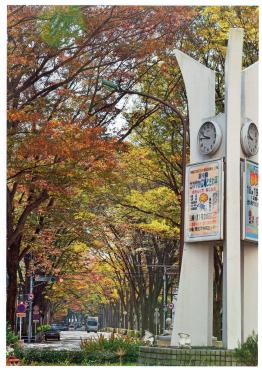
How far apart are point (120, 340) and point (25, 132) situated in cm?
587

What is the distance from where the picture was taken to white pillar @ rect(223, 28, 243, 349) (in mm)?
13711

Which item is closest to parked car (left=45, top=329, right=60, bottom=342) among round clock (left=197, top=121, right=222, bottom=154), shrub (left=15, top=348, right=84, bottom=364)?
shrub (left=15, top=348, right=84, bottom=364)

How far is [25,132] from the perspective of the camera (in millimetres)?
16422

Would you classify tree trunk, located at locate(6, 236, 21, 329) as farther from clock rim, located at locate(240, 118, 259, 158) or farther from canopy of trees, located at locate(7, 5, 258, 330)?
clock rim, located at locate(240, 118, 259, 158)

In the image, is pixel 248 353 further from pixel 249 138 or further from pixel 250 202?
pixel 249 138

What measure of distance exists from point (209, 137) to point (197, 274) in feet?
9.57

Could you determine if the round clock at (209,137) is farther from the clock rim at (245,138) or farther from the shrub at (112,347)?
the shrub at (112,347)

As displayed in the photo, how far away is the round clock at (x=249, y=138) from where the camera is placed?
1459 centimetres

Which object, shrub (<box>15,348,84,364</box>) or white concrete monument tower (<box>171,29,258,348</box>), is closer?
white concrete monument tower (<box>171,29,258,348</box>)

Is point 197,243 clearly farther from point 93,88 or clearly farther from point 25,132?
point 93,88

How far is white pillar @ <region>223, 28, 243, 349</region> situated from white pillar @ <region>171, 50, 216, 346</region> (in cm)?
65

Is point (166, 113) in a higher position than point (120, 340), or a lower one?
higher

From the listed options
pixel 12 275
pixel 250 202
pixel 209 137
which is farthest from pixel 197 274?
pixel 12 275

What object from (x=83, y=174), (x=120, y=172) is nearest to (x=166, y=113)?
(x=120, y=172)
